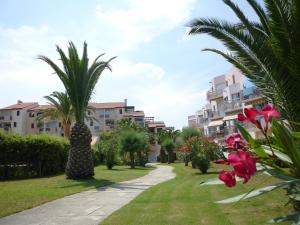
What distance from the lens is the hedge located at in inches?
939

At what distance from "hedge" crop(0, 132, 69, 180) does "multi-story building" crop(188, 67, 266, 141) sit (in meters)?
35.3

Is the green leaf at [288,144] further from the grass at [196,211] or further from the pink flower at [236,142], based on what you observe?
the grass at [196,211]

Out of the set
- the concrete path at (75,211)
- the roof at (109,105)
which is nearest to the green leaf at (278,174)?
the concrete path at (75,211)

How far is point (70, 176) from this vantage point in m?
21.5

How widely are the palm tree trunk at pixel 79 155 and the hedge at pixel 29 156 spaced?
4747 millimetres

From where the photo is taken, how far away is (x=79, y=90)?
864 inches

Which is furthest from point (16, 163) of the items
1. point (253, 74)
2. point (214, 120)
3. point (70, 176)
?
point (214, 120)

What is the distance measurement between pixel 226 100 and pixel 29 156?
167ft

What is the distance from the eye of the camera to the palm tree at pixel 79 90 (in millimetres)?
21609

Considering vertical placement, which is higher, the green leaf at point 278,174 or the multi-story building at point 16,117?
the multi-story building at point 16,117

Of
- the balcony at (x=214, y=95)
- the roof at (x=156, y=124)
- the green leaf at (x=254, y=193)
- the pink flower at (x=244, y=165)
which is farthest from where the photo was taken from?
the roof at (x=156, y=124)

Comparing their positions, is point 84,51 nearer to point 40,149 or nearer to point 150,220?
point 40,149

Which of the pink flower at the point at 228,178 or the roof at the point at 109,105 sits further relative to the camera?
the roof at the point at 109,105

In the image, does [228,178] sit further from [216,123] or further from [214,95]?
[214,95]
